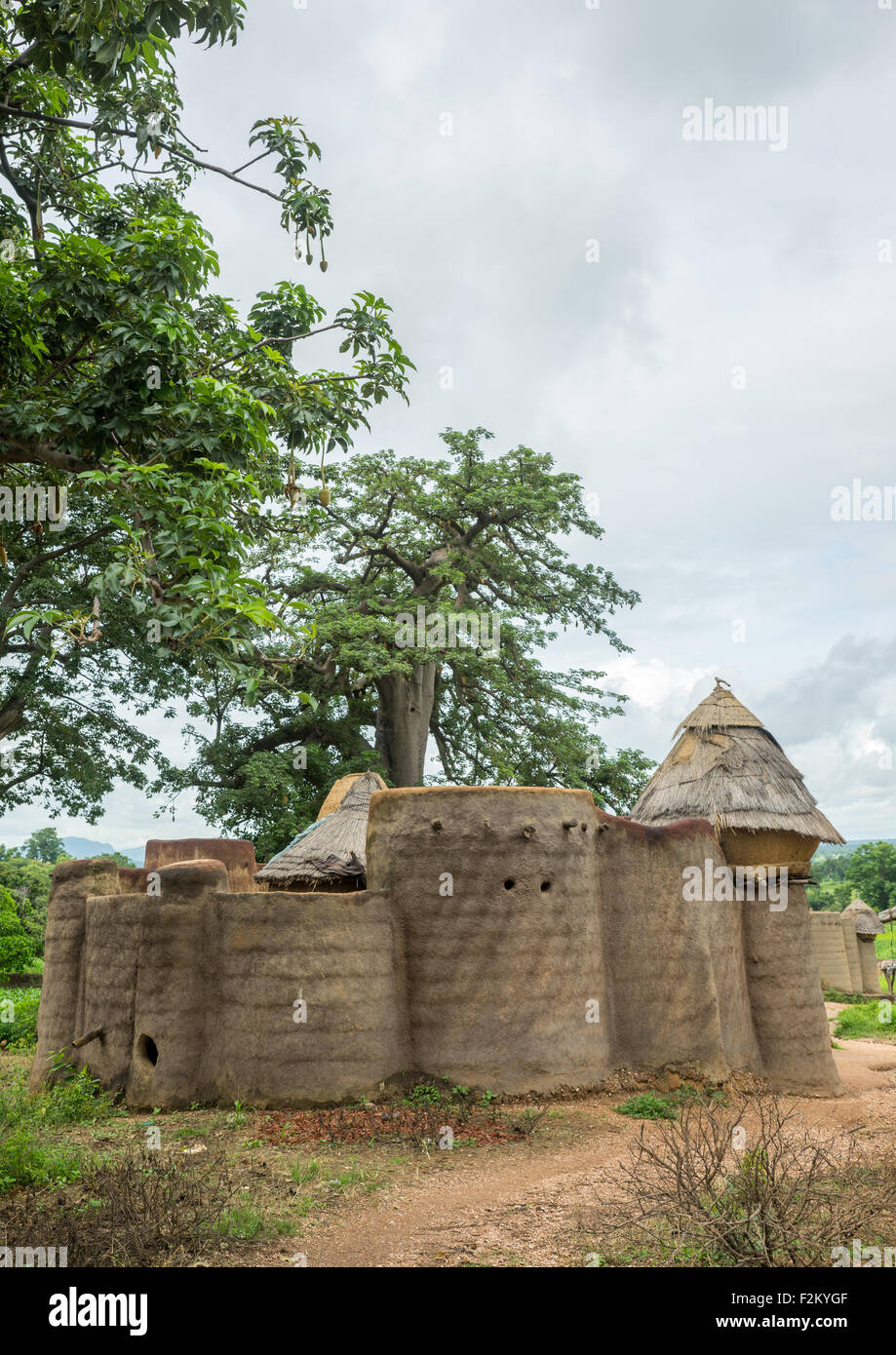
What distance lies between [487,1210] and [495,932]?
3072 mm

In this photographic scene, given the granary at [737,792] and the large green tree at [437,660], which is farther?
the large green tree at [437,660]

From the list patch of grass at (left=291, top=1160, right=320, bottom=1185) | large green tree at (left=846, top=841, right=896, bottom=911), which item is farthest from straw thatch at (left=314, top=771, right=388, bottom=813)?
large green tree at (left=846, top=841, right=896, bottom=911)

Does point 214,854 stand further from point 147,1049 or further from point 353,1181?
point 353,1181

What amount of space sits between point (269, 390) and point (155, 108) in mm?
2826

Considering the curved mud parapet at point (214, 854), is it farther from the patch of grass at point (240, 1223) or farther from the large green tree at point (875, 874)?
the large green tree at point (875, 874)

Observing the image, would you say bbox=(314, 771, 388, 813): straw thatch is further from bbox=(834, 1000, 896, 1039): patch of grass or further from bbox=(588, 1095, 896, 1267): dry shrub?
bbox=(588, 1095, 896, 1267): dry shrub

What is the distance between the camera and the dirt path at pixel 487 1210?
200 inches

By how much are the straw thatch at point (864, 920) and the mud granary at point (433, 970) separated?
64.5 feet

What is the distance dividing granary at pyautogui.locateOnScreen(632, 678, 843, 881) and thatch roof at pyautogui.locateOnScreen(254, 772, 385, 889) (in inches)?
156

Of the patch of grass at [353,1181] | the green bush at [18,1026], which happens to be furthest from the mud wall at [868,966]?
the patch of grass at [353,1181]

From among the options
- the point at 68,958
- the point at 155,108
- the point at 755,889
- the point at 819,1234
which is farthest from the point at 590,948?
the point at 155,108

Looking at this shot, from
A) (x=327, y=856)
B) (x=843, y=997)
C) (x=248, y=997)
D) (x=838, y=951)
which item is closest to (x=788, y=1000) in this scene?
(x=248, y=997)

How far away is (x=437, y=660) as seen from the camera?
67.4 ft

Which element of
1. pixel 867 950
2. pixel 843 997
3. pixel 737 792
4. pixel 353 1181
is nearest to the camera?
pixel 353 1181
